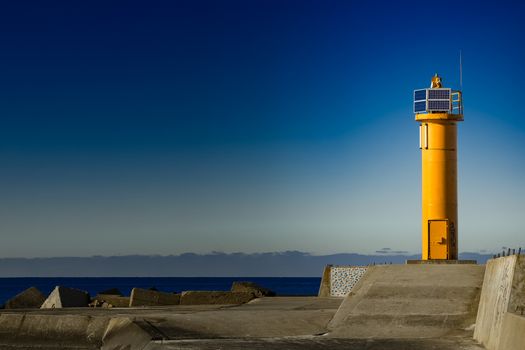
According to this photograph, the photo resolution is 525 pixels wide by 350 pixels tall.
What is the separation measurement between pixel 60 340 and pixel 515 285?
7300mm

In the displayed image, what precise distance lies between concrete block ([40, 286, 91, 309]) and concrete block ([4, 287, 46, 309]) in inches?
44.6

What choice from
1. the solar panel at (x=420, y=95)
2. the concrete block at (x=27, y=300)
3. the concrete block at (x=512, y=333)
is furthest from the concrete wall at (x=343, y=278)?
the concrete block at (x=512, y=333)

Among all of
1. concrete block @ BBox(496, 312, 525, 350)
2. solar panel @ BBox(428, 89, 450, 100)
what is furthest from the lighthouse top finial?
concrete block @ BBox(496, 312, 525, 350)

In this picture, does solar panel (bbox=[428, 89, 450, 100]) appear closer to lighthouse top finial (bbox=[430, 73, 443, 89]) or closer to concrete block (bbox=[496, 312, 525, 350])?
lighthouse top finial (bbox=[430, 73, 443, 89])

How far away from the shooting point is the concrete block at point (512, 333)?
8.15 metres

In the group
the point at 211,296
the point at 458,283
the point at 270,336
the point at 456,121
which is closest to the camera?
the point at 270,336

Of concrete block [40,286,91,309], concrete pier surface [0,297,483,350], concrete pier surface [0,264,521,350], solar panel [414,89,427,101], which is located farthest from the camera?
solar panel [414,89,427,101]

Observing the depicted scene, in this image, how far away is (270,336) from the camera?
12.3m

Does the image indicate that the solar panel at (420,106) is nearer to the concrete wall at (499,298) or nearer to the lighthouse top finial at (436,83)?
the lighthouse top finial at (436,83)

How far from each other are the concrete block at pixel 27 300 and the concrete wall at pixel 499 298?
13.3 m

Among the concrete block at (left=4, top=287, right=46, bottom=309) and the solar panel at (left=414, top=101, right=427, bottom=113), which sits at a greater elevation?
the solar panel at (left=414, top=101, right=427, bottom=113)

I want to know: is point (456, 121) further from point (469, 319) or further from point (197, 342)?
point (197, 342)

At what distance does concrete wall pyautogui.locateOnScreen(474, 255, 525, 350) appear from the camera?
385 inches

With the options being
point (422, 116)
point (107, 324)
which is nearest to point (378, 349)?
point (107, 324)
